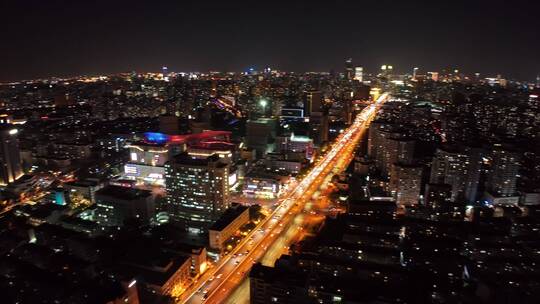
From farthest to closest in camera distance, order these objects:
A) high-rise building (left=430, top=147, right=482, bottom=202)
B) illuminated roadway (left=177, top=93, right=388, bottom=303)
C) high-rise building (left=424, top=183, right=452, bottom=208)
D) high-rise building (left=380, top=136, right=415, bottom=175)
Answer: high-rise building (left=380, top=136, right=415, bottom=175) → high-rise building (left=430, top=147, right=482, bottom=202) → high-rise building (left=424, top=183, right=452, bottom=208) → illuminated roadway (left=177, top=93, right=388, bottom=303)

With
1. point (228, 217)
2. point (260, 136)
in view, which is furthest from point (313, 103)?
point (228, 217)

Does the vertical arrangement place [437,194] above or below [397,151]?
below

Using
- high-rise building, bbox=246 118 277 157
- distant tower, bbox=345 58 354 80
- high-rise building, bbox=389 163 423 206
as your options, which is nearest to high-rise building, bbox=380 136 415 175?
high-rise building, bbox=389 163 423 206

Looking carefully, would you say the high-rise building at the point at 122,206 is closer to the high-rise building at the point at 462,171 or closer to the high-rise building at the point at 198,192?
the high-rise building at the point at 198,192

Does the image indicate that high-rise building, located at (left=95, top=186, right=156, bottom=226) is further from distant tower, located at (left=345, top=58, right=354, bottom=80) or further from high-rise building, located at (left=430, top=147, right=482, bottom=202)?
distant tower, located at (left=345, top=58, right=354, bottom=80)

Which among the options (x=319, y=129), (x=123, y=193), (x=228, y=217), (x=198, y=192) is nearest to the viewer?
(x=228, y=217)

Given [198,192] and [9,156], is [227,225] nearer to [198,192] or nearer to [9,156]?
[198,192]

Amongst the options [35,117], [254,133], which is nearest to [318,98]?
[254,133]
